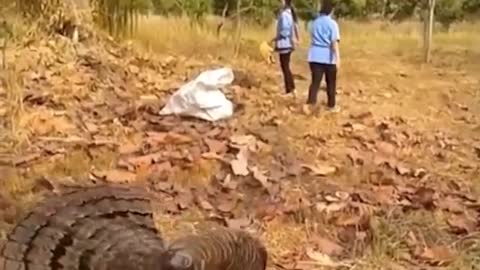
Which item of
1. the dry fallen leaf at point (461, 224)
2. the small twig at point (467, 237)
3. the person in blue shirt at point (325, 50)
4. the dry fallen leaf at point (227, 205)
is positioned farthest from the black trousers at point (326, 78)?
the small twig at point (467, 237)

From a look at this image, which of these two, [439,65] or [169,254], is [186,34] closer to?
[439,65]

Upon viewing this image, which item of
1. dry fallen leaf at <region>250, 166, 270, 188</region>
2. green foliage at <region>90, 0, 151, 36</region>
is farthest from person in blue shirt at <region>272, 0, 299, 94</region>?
dry fallen leaf at <region>250, 166, 270, 188</region>

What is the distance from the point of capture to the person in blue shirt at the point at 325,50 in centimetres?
851

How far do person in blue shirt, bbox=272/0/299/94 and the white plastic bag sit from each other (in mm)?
1547

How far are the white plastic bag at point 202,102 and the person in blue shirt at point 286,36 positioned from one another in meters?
1.55

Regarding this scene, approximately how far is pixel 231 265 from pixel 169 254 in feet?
1.19

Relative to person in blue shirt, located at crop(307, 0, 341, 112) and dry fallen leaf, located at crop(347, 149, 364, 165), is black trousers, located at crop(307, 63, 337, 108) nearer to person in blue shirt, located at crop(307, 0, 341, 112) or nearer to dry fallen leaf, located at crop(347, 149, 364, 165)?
person in blue shirt, located at crop(307, 0, 341, 112)

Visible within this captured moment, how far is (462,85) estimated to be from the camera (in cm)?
1141

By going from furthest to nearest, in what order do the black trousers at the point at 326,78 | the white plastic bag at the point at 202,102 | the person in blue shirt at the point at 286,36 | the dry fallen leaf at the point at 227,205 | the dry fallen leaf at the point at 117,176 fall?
the person in blue shirt at the point at 286,36
the black trousers at the point at 326,78
the white plastic bag at the point at 202,102
the dry fallen leaf at the point at 117,176
the dry fallen leaf at the point at 227,205

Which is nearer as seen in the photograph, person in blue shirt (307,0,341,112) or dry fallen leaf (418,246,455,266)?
dry fallen leaf (418,246,455,266)

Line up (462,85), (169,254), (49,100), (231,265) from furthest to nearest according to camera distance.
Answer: (462,85), (49,100), (231,265), (169,254)

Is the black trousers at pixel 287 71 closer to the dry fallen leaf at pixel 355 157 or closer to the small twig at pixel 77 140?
the dry fallen leaf at pixel 355 157

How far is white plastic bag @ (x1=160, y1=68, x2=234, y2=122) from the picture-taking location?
305 inches

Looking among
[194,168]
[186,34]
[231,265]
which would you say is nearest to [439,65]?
[186,34]
